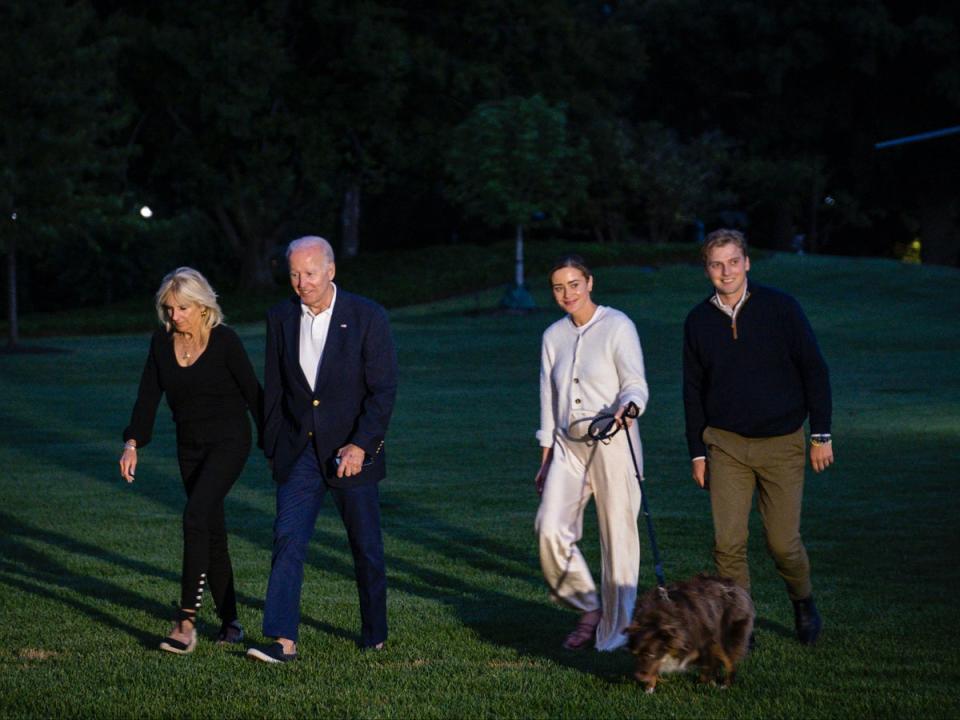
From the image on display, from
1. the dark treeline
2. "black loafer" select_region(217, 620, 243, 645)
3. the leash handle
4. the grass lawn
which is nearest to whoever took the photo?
the grass lawn

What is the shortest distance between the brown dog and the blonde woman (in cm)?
231

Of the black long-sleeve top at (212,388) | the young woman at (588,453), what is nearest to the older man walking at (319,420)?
the black long-sleeve top at (212,388)

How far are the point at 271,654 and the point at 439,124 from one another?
159 feet

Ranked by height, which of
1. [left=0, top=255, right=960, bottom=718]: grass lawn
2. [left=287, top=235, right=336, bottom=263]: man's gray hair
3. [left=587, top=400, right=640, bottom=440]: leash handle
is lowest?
[left=0, top=255, right=960, bottom=718]: grass lawn

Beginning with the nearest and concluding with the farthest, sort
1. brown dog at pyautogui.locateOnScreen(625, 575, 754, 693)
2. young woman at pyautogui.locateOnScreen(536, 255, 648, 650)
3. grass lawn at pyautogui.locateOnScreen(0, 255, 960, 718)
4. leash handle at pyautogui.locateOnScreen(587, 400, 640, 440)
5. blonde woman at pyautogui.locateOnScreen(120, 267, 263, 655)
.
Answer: brown dog at pyautogui.locateOnScreen(625, 575, 754, 693) → grass lawn at pyautogui.locateOnScreen(0, 255, 960, 718) → leash handle at pyautogui.locateOnScreen(587, 400, 640, 440) → young woman at pyautogui.locateOnScreen(536, 255, 648, 650) → blonde woman at pyautogui.locateOnScreen(120, 267, 263, 655)

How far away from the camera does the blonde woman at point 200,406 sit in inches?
297

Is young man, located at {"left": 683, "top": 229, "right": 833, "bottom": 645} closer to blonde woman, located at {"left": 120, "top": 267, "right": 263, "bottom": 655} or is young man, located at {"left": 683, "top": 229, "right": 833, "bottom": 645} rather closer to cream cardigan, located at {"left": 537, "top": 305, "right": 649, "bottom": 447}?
cream cardigan, located at {"left": 537, "top": 305, "right": 649, "bottom": 447}

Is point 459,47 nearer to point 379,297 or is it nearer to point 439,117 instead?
point 439,117

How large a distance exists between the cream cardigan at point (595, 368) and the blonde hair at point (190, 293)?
167 cm

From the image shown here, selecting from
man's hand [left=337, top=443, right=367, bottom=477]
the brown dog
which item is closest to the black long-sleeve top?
man's hand [left=337, top=443, right=367, bottom=477]

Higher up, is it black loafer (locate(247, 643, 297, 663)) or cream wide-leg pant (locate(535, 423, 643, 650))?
cream wide-leg pant (locate(535, 423, 643, 650))

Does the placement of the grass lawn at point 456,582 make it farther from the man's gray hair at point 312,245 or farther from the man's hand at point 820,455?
the man's gray hair at point 312,245

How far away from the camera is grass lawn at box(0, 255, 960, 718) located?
6.61 m

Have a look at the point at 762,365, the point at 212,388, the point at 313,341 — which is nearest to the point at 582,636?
the point at 762,365
